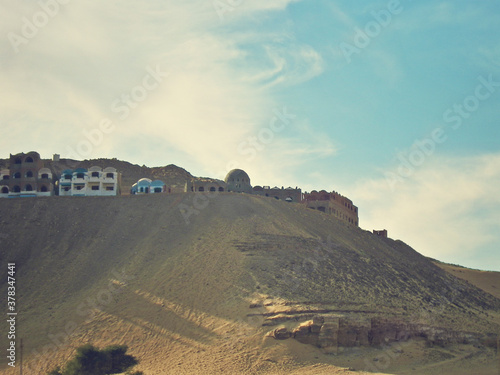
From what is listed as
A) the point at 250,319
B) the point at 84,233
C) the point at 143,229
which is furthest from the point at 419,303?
the point at 84,233

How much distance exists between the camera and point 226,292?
185ft

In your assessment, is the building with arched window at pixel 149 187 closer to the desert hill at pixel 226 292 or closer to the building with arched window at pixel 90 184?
the building with arched window at pixel 90 184

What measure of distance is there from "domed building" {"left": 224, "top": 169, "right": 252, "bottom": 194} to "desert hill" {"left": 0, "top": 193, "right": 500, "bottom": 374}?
24.4ft

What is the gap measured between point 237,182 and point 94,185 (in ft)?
50.8

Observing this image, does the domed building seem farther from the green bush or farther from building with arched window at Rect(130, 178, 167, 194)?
the green bush

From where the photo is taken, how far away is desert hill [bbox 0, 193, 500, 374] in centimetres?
5078

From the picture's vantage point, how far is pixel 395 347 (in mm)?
52625

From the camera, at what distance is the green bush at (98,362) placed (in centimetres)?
4984

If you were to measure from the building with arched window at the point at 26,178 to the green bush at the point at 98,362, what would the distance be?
3188cm

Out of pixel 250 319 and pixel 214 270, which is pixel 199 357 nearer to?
pixel 250 319

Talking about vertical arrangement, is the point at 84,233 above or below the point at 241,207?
below

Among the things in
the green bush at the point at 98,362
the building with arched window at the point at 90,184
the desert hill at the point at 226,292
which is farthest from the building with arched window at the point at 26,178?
the green bush at the point at 98,362

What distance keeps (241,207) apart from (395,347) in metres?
23.3

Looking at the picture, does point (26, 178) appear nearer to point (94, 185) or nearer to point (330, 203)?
point (94, 185)
